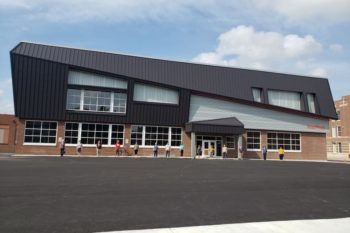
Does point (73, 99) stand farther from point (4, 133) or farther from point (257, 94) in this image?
point (257, 94)

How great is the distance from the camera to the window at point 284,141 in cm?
3688

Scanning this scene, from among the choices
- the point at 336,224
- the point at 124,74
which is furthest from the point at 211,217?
the point at 124,74

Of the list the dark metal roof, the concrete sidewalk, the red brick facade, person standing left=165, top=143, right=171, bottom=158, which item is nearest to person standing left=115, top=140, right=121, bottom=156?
the red brick facade

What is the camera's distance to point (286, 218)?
6930mm

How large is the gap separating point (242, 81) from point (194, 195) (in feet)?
94.7

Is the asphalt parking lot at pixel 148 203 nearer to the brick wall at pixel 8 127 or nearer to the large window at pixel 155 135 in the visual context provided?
the large window at pixel 155 135

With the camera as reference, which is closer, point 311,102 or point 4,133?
point 311,102

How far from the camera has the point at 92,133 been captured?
31.7 metres

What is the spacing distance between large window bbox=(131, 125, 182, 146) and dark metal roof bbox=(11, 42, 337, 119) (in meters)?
4.59

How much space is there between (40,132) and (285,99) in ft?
87.3

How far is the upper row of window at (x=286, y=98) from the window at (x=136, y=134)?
1333 centimetres

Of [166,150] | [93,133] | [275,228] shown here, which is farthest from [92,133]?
[275,228]

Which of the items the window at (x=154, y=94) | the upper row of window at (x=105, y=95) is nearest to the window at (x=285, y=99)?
the window at (x=154, y=94)

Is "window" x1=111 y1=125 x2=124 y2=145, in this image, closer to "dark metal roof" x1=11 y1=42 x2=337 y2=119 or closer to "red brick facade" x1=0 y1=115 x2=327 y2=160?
"red brick facade" x1=0 y1=115 x2=327 y2=160
